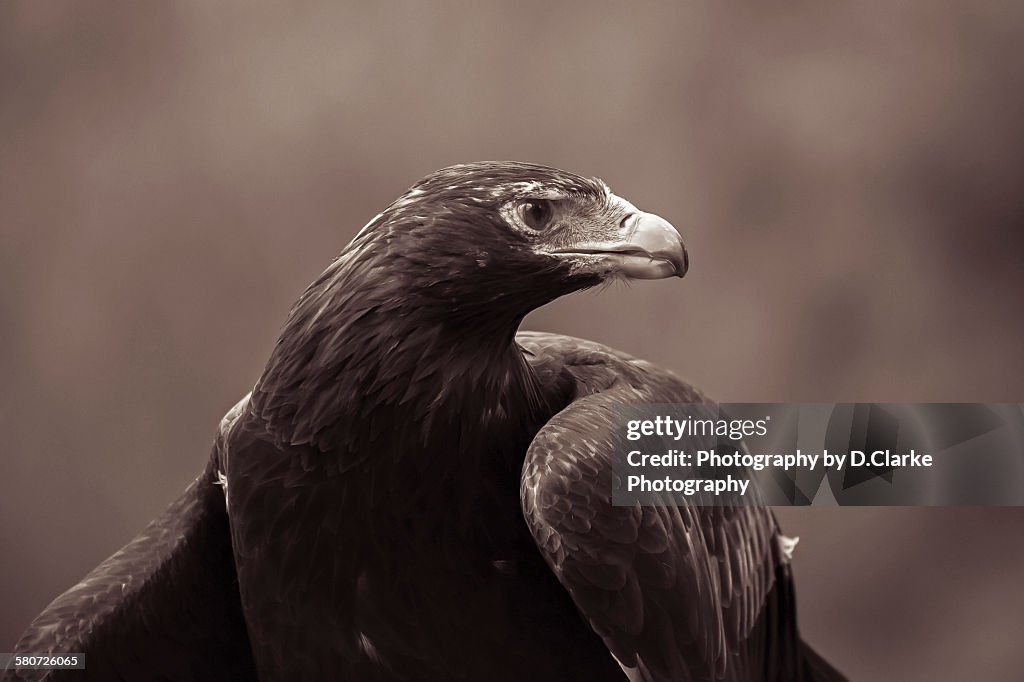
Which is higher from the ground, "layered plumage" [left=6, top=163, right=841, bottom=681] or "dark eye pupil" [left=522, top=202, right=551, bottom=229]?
"dark eye pupil" [left=522, top=202, right=551, bottom=229]

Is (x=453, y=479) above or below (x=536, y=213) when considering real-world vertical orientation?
below

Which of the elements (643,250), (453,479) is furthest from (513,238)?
(453,479)

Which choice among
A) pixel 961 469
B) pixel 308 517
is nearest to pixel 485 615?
pixel 308 517

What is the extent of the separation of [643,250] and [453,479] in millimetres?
536

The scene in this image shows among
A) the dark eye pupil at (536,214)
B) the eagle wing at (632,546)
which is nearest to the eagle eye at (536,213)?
the dark eye pupil at (536,214)

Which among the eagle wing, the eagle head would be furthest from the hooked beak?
the eagle wing

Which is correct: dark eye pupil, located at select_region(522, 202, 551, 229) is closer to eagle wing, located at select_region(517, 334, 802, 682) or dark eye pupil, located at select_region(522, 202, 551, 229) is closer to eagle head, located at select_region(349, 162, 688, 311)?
eagle head, located at select_region(349, 162, 688, 311)

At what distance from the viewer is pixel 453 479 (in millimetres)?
→ 2131

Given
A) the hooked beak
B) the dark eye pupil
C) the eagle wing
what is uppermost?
the dark eye pupil

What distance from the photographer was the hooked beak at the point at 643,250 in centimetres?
207

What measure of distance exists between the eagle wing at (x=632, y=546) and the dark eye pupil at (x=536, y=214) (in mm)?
372

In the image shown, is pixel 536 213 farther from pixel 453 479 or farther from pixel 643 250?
pixel 453 479

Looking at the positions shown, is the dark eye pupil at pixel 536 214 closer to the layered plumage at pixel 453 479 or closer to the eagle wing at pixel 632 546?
the layered plumage at pixel 453 479

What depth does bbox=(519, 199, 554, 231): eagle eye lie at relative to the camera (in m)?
2.05
